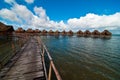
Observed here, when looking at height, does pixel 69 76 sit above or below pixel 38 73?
below

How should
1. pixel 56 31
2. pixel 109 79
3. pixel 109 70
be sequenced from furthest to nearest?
pixel 56 31 → pixel 109 70 → pixel 109 79

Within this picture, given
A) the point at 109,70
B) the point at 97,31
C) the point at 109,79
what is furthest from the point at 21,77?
the point at 97,31

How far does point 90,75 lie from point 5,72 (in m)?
7.03

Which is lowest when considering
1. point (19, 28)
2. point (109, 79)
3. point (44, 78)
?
point (109, 79)

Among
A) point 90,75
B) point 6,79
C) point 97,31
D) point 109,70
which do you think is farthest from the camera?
point 97,31

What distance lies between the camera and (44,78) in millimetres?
5973

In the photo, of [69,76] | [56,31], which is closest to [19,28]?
[56,31]

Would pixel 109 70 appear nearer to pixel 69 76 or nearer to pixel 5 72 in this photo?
pixel 69 76

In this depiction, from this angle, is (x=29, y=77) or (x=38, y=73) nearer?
(x=29, y=77)

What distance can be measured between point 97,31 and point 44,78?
446 feet

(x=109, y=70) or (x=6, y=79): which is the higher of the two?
(x=6, y=79)

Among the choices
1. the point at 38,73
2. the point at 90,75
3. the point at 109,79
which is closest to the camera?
the point at 38,73

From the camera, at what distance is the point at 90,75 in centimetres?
1007

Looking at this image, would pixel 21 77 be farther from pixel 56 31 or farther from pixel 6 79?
pixel 56 31
